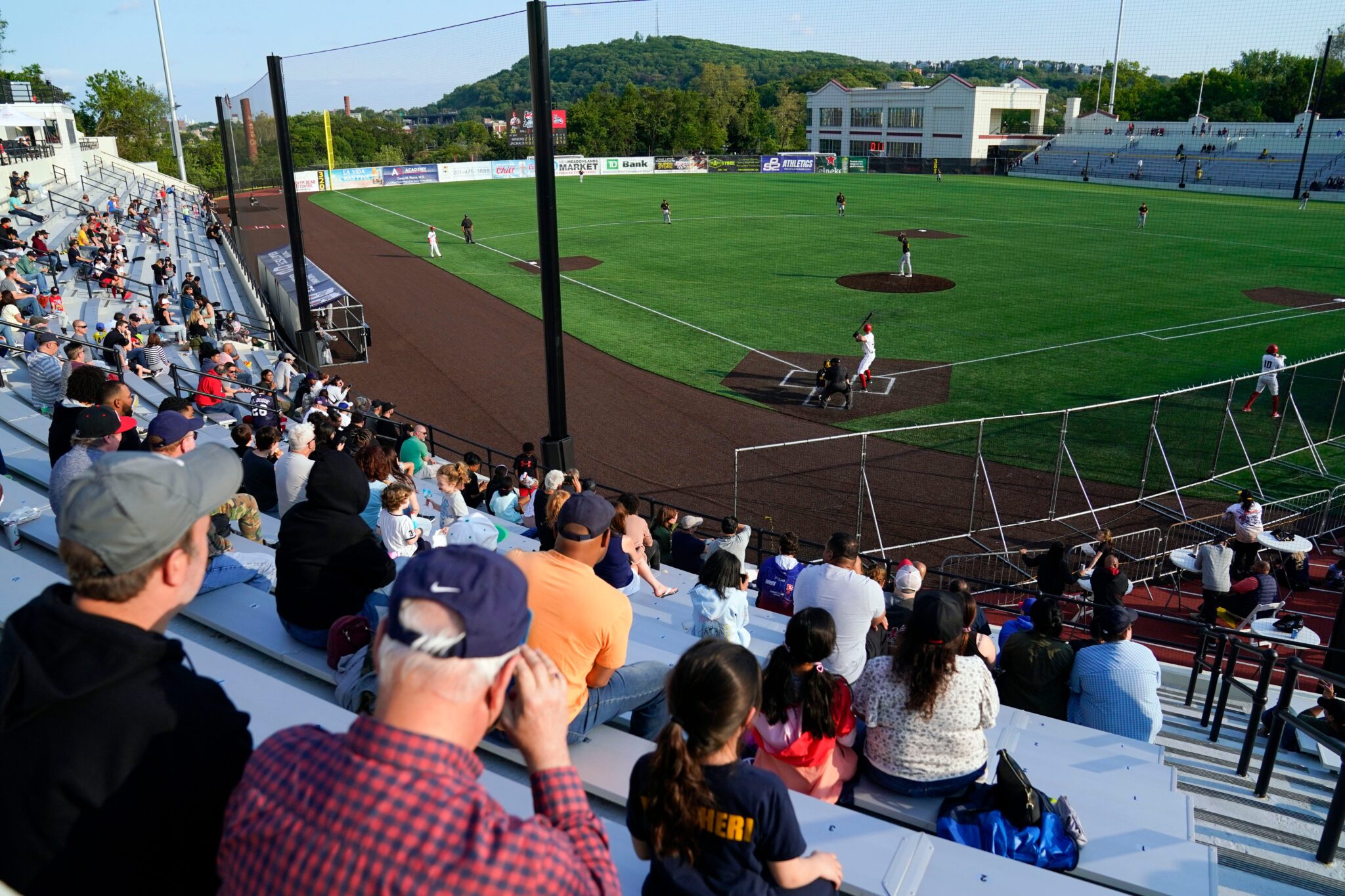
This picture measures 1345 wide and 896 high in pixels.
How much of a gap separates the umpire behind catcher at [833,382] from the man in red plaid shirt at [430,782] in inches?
679

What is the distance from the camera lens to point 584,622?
3793 millimetres

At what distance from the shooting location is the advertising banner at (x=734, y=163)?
82.6 meters

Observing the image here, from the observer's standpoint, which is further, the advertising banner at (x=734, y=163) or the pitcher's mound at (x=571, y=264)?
the advertising banner at (x=734, y=163)

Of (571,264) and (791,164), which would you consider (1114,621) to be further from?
(791,164)

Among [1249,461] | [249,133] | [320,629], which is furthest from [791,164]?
[320,629]

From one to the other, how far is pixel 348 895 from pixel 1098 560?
10.9 meters

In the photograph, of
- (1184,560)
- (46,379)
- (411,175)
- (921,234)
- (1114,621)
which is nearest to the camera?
(1114,621)

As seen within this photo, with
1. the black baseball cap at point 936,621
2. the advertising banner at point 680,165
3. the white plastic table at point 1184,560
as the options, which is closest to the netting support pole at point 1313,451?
the white plastic table at point 1184,560

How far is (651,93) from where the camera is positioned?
10075 cm

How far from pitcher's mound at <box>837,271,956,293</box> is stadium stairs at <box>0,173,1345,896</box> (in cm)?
2543

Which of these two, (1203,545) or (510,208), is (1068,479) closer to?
(1203,545)

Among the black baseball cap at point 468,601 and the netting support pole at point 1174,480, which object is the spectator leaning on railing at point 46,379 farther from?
the netting support pole at point 1174,480

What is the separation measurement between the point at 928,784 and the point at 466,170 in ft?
251

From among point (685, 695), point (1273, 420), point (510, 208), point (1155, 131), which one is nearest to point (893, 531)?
point (1273, 420)
